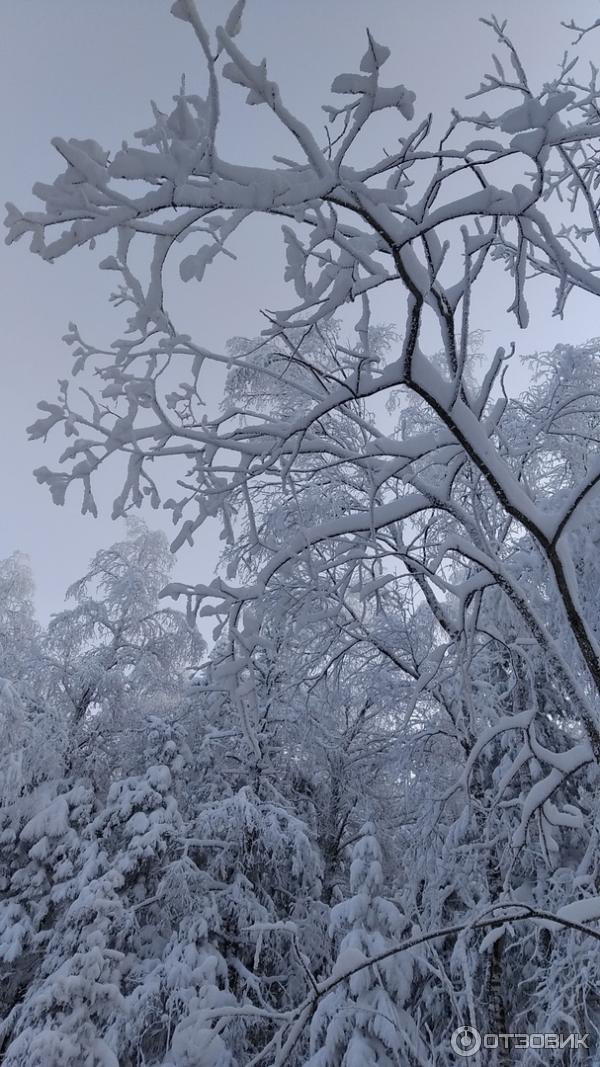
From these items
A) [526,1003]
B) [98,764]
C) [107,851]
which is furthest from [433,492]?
[98,764]

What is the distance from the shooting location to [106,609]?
12.3 m

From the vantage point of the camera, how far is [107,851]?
31.9ft

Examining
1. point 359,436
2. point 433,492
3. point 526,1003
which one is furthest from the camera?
point 526,1003

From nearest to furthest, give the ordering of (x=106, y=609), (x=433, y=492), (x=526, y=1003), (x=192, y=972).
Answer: (x=433, y=492) → (x=526, y=1003) → (x=192, y=972) → (x=106, y=609)

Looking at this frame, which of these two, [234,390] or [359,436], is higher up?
[234,390]

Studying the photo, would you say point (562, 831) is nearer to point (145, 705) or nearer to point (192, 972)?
point (192, 972)

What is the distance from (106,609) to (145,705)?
2337mm

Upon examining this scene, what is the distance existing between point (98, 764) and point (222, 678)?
421 inches

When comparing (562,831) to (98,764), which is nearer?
(562,831)

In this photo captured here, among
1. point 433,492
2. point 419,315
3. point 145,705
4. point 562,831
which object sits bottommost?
point 562,831

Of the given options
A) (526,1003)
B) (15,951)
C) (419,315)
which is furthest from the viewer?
(15,951)

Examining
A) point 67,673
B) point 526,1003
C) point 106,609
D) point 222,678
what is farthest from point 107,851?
point 222,678

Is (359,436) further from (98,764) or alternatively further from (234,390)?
(98,764)

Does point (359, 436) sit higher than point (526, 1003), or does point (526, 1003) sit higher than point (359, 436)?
point (359, 436)
